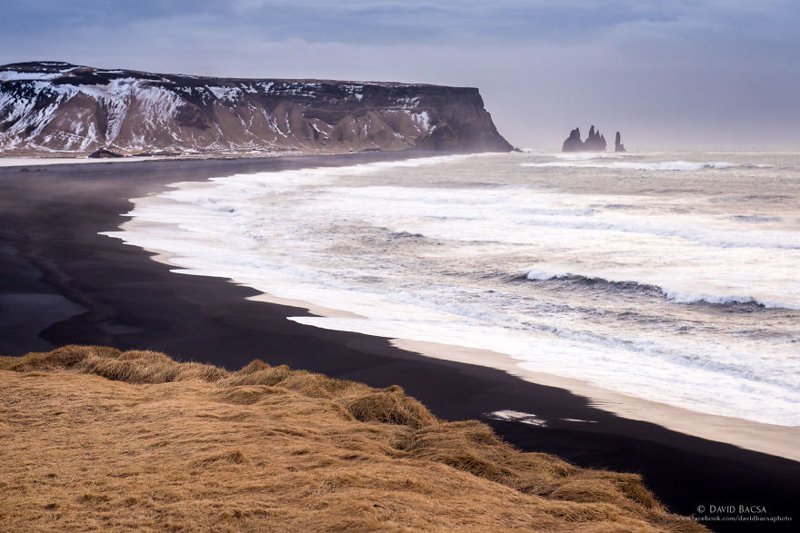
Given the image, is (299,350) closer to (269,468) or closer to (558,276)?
(269,468)

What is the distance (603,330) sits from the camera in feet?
49.9

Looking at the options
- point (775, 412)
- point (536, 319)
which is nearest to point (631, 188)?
point (536, 319)

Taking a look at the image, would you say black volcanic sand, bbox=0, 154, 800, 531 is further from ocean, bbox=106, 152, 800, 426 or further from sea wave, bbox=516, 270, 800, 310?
sea wave, bbox=516, 270, 800, 310

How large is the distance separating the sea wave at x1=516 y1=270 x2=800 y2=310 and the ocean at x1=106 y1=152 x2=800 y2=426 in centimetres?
5

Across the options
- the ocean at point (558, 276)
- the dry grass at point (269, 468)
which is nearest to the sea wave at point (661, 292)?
the ocean at point (558, 276)

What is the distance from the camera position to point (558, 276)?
816 inches

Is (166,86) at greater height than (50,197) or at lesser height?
greater

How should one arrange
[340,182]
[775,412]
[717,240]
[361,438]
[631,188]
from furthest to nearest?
[340,182] → [631,188] → [717,240] → [775,412] → [361,438]

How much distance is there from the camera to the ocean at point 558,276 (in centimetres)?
1257

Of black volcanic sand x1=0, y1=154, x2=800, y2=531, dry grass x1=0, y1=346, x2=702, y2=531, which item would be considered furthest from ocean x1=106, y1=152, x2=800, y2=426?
dry grass x1=0, y1=346, x2=702, y2=531

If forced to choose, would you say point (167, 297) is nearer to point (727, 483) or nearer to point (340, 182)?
point (727, 483)

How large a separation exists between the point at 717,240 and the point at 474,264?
10.0 meters

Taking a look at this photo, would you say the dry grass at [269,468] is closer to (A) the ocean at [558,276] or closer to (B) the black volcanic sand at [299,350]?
(B) the black volcanic sand at [299,350]

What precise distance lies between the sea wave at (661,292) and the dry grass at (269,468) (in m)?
10.6
